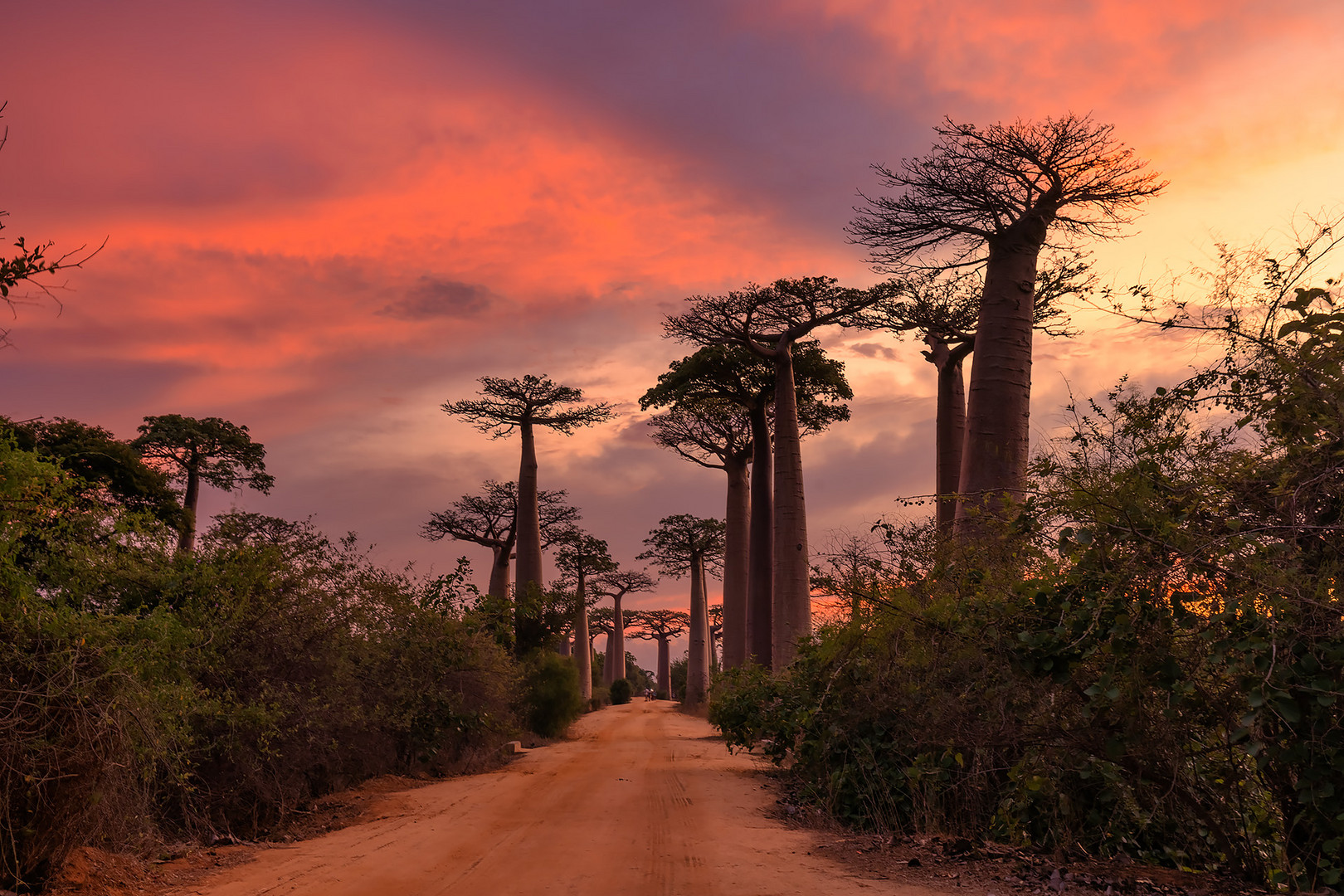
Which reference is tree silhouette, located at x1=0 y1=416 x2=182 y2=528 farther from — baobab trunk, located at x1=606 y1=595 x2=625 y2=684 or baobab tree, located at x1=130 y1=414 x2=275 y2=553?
baobab trunk, located at x1=606 y1=595 x2=625 y2=684

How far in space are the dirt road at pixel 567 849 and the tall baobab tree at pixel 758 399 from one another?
31.6ft

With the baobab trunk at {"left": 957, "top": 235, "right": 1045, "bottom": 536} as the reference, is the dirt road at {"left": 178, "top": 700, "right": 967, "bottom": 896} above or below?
below

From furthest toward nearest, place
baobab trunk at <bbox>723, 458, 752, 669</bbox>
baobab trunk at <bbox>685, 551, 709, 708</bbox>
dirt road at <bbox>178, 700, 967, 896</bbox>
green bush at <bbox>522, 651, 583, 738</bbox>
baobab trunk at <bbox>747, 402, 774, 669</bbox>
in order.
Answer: baobab trunk at <bbox>685, 551, 709, 708</bbox>, baobab trunk at <bbox>723, 458, 752, 669</bbox>, baobab trunk at <bbox>747, 402, 774, 669</bbox>, green bush at <bbox>522, 651, 583, 738</bbox>, dirt road at <bbox>178, 700, 967, 896</bbox>

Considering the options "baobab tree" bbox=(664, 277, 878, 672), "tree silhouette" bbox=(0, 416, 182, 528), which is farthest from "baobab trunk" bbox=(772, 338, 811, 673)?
"tree silhouette" bbox=(0, 416, 182, 528)

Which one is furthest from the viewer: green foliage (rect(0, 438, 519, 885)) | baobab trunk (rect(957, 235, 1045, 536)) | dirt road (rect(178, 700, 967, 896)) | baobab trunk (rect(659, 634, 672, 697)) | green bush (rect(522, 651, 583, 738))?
baobab trunk (rect(659, 634, 672, 697))

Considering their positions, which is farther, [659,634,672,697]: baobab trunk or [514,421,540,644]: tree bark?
[659,634,672,697]: baobab trunk

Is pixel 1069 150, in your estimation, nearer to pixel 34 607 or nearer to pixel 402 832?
pixel 402 832

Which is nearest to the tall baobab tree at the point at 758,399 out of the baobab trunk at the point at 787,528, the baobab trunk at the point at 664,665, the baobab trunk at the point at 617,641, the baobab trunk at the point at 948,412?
the baobab trunk at the point at 787,528

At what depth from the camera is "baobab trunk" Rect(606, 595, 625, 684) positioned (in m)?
47.1

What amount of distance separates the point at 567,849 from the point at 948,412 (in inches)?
436

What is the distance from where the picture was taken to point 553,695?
57.9ft

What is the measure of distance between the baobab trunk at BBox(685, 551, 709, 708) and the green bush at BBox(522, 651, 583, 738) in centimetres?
1291

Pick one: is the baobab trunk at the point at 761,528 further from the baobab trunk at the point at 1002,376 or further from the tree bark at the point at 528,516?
the baobab trunk at the point at 1002,376

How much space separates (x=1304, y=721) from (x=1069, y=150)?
7.42m
